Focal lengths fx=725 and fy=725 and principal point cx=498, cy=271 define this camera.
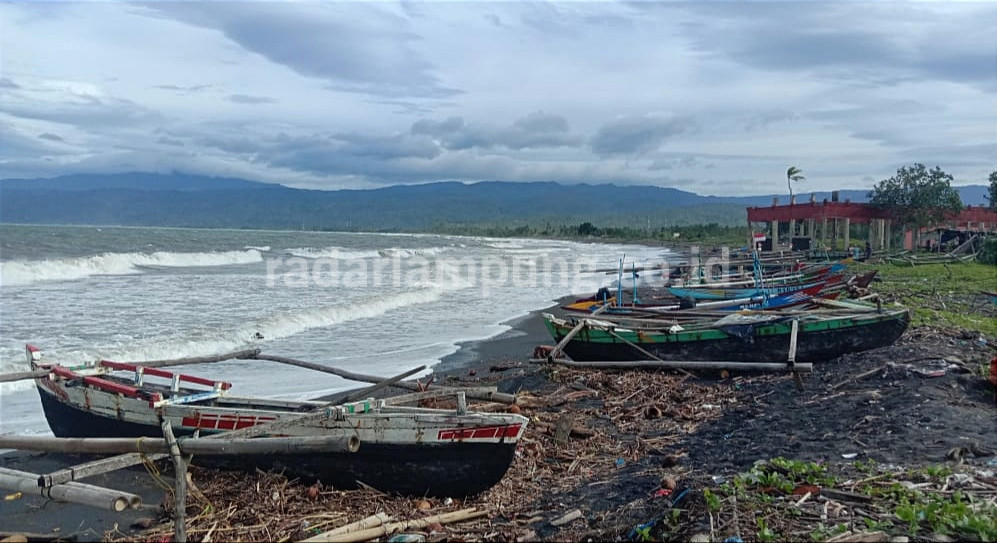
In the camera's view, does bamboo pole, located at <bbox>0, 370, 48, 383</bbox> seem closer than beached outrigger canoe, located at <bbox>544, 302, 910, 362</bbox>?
Yes

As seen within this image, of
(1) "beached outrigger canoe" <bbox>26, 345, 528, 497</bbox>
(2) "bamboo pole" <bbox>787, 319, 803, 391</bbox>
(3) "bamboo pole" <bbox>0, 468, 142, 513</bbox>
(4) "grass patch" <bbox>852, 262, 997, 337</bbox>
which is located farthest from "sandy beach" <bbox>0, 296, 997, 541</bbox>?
(4) "grass patch" <bbox>852, 262, 997, 337</bbox>

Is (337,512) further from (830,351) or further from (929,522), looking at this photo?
(830,351)

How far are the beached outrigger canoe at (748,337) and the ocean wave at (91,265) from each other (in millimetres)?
26481

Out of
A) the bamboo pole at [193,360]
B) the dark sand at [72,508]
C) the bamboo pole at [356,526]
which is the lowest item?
the dark sand at [72,508]

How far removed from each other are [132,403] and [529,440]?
15.0 feet

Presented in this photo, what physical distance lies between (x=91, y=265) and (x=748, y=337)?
35.2 meters

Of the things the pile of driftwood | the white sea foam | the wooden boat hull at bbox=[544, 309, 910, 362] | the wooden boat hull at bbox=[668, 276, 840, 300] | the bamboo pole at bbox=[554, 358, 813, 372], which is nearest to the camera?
the pile of driftwood

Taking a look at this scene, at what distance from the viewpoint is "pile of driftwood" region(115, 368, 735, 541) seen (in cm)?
602

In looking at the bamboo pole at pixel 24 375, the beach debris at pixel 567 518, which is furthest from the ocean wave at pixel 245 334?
the beach debris at pixel 567 518

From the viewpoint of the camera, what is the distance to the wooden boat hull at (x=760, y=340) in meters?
12.2

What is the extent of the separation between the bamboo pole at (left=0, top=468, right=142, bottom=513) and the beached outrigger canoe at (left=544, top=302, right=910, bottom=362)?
345 inches

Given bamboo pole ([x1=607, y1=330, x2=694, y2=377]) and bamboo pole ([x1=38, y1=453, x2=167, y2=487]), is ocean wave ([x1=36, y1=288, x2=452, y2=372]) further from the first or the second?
bamboo pole ([x1=38, y1=453, x2=167, y2=487])

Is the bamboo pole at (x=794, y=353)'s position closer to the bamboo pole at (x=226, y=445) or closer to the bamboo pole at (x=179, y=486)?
the bamboo pole at (x=226, y=445)

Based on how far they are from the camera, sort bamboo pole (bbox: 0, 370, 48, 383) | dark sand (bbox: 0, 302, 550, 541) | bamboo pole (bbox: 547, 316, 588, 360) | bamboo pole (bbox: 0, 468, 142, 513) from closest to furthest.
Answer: bamboo pole (bbox: 0, 468, 142, 513)
dark sand (bbox: 0, 302, 550, 541)
bamboo pole (bbox: 0, 370, 48, 383)
bamboo pole (bbox: 547, 316, 588, 360)
